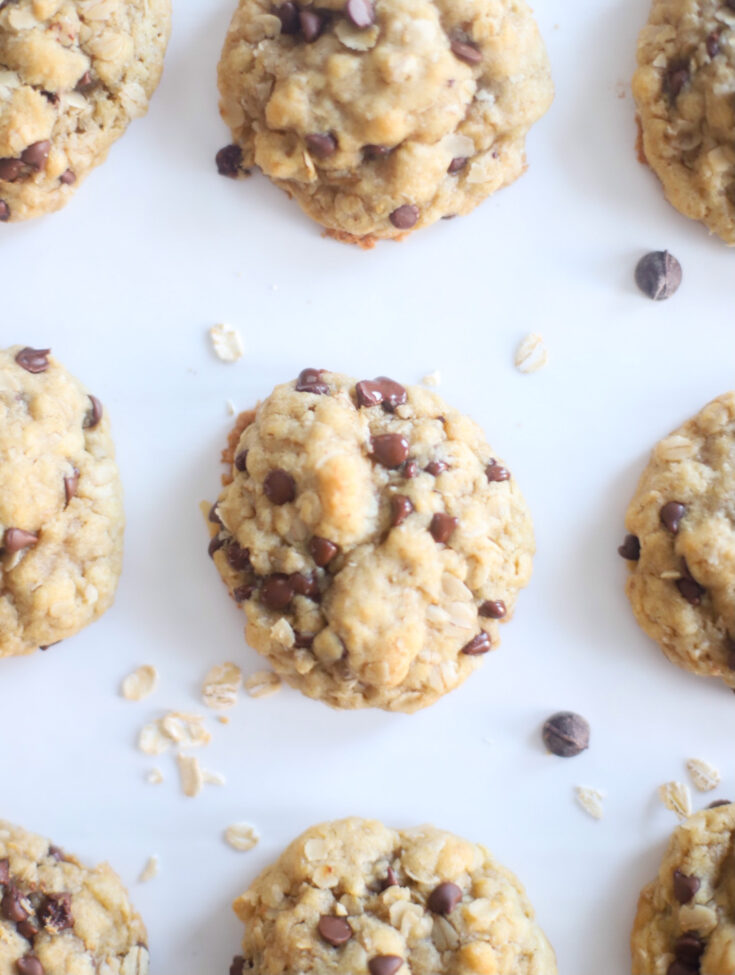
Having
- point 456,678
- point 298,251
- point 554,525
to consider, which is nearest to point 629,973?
point 456,678

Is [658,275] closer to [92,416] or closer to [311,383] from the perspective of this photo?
[311,383]

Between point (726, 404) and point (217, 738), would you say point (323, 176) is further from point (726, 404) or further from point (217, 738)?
point (217, 738)

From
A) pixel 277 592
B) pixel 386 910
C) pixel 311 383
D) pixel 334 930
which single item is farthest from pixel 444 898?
pixel 311 383

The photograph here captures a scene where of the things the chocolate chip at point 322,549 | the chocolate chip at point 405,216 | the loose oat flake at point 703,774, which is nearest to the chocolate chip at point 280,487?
the chocolate chip at point 322,549

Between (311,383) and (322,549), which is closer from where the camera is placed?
(322,549)

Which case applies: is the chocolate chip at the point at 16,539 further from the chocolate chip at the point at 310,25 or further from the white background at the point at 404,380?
the chocolate chip at the point at 310,25

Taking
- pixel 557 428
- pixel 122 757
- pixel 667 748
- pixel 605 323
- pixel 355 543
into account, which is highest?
pixel 605 323
